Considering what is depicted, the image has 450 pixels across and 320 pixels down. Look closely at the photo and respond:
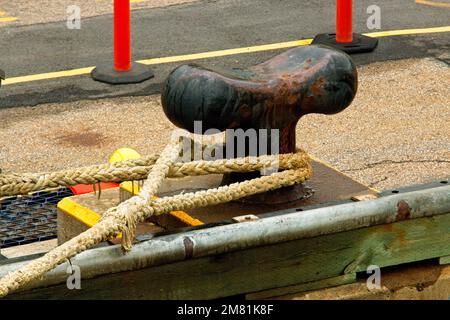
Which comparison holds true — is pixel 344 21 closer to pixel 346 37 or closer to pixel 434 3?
pixel 346 37

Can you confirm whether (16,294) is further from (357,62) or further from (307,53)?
(357,62)

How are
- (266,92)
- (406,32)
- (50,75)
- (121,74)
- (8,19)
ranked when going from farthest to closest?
(8,19) → (406,32) → (50,75) → (121,74) → (266,92)

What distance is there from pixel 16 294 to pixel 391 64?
667 cm

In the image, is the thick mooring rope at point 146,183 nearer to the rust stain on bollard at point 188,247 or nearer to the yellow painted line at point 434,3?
the rust stain on bollard at point 188,247

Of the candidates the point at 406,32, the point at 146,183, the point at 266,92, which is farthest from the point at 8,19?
the point at 146,183

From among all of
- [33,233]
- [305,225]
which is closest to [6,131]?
[33,233]

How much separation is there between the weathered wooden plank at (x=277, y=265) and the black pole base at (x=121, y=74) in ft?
17.8

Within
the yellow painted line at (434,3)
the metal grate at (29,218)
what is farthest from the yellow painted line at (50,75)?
the yellow painted line at (434,3)

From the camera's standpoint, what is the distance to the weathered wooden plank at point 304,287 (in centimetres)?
351

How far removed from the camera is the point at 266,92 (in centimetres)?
381

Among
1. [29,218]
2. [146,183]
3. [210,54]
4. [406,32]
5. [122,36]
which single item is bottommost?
[29,218]

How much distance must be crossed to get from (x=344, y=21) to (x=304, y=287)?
6.40m

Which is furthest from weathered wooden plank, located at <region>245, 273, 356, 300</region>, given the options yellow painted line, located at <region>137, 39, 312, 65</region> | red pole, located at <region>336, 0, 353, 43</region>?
red pole, located at <region>336, 0, 353, 43</region>

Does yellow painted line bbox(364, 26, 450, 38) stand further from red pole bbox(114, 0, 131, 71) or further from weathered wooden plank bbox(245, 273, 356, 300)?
weathered wooden plank bbox(245, 273, 356, 300)
